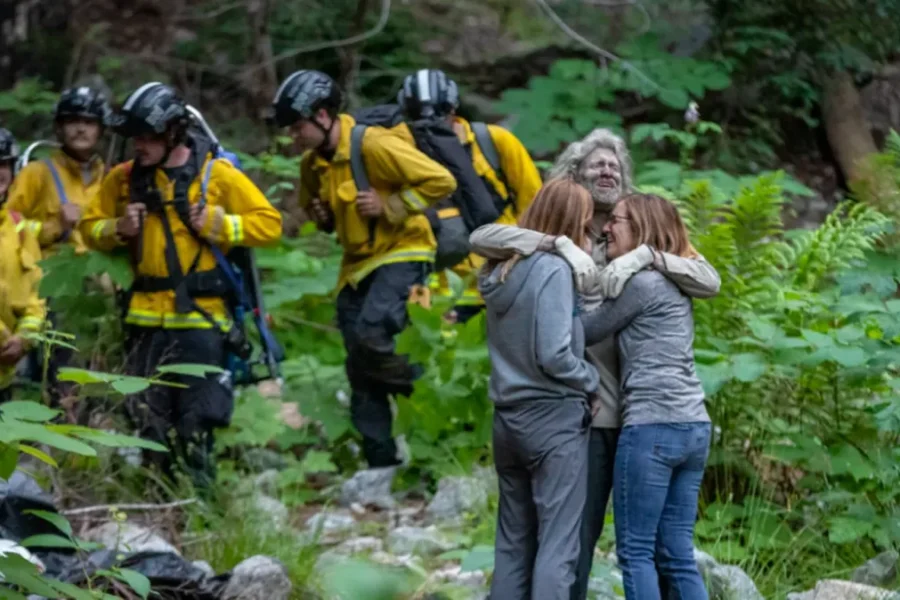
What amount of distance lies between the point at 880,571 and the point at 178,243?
353 cm

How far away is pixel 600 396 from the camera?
199 inches

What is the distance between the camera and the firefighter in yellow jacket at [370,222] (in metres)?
7.16

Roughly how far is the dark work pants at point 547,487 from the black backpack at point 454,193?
255cm

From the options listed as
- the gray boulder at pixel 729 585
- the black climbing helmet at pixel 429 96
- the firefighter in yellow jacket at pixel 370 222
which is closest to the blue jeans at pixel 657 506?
the gray boulder at pixel 729 585

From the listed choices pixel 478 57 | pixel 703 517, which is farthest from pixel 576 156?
pixel 478 57

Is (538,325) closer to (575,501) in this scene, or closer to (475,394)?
(575,501)

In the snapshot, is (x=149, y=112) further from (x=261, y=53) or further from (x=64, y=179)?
(x=261, y=53)

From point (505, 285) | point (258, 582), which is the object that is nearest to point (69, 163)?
point (258, 582)

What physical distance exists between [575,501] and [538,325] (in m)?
0.66

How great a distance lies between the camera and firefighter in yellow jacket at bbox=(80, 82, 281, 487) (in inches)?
260

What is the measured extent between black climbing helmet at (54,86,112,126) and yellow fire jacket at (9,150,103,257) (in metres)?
0.29

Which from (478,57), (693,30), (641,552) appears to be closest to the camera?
(641,552)

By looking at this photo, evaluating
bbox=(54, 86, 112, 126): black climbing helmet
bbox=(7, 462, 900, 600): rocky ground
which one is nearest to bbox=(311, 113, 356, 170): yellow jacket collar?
bbox=(54, 86, 112, 126): black climbing helmet

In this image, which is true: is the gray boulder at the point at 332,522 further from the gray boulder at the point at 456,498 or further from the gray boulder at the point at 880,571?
the gray boulder at the point at 880,571
